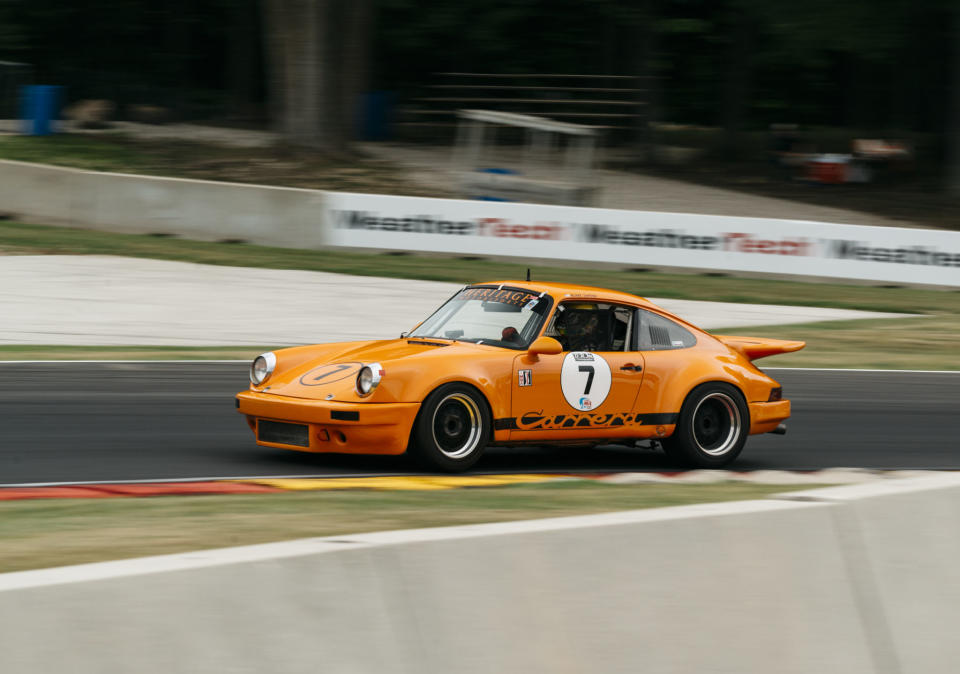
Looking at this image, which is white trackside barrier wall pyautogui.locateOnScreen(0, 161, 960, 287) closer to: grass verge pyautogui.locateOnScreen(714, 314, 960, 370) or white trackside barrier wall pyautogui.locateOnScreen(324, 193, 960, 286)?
white trackside barrier wall pyautogui.locateOnScreen(324, 193, 960, 286)

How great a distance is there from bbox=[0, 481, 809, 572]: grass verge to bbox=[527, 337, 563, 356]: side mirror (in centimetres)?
94

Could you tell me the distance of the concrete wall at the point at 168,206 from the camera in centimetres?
2294

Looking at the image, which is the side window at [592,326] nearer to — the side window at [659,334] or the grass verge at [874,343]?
the side window at [659,334]

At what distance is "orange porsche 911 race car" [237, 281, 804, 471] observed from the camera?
26.9ft

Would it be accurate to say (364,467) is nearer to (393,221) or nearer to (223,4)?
Answer: (393,221)

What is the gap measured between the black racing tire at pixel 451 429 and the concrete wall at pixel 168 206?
1457 centimetres

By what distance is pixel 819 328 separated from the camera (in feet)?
58.6

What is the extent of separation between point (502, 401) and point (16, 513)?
121 inches

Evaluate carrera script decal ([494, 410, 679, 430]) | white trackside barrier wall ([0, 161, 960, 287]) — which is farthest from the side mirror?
white trackside barrier wall ([0, 161, 960, 287])

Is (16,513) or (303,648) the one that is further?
(16,513)

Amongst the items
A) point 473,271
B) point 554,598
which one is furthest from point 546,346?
point 473,271

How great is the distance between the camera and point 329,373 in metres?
8.45

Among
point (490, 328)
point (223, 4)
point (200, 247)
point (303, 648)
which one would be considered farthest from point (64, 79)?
point (303, 648)

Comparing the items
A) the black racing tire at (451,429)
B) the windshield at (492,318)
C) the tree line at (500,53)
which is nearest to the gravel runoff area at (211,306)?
the windshield at (492,318)
